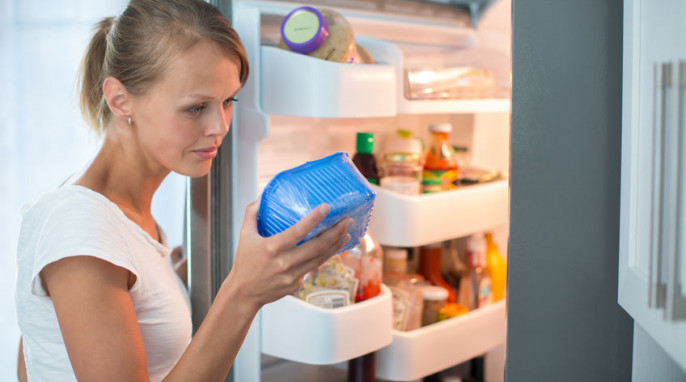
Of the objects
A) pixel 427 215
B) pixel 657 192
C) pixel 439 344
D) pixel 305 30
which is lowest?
pixel 439 344

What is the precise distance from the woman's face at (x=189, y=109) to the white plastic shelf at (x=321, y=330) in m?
0.31

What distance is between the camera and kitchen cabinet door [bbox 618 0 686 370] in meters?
0.46

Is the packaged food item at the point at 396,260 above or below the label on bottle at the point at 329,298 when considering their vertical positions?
above

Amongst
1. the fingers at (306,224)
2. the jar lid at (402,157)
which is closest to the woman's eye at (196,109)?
the fingers at (306,224)

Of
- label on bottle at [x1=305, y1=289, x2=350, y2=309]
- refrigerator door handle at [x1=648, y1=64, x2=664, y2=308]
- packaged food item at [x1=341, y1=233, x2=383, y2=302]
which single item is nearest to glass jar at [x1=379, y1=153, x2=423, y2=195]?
packaged food item at [x1=341, y1=233, x2=383, y2=302]

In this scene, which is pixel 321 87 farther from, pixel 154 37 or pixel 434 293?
pixel 434 293

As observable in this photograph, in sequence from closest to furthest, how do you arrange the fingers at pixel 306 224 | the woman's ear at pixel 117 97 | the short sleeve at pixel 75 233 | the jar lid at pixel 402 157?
the fingers at pixel 306 224 → the short sleeve at pixel 75 233 → the woman's ear at pixel 117 97 → the jar lid at pixel 402 157

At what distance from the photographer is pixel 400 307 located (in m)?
1.17

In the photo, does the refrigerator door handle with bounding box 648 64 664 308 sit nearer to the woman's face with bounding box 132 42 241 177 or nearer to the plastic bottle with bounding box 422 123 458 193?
the woman's face with bounding box 132 42 241 177

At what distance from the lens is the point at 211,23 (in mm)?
822

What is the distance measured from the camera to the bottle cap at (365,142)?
1146mm

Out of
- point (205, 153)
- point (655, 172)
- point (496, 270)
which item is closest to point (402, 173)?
point (496, 270)

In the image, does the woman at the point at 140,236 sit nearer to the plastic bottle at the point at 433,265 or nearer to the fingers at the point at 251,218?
the fingers at the point at 251,218

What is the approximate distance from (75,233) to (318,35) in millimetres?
453
